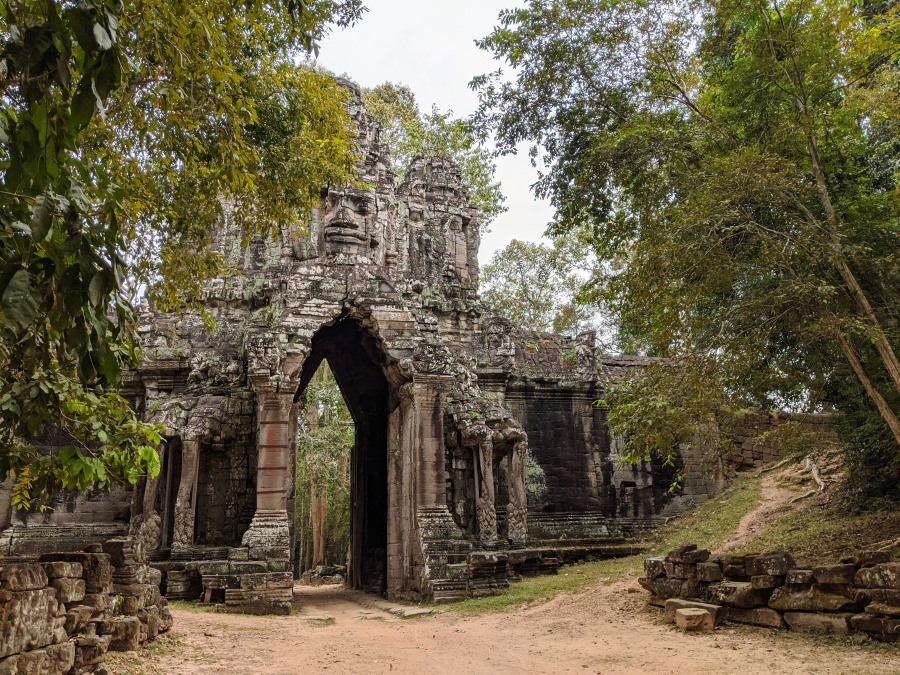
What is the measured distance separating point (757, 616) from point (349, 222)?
9.59 m

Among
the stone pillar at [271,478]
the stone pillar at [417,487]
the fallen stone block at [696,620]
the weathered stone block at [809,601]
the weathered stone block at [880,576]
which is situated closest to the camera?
the weathered stone block at [880,576]

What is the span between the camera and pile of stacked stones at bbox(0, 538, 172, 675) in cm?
457

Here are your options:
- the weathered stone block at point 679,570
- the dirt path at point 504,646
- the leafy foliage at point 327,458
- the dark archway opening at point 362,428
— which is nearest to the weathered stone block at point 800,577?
the dirt path at point 504,646

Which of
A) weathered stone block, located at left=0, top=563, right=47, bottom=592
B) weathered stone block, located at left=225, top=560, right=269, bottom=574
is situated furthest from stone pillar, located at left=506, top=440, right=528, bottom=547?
weathered stone block, located at left=0, top=563, right=47, bottom=592

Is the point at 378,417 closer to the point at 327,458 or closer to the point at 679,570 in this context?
the point at 679,570

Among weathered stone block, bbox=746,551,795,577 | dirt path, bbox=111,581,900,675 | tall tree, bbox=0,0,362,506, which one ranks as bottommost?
dirt path, bbox=111,581,900,675

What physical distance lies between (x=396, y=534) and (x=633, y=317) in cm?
584

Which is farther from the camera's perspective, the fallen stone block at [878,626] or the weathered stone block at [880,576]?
the weathered stone block at [880,576]

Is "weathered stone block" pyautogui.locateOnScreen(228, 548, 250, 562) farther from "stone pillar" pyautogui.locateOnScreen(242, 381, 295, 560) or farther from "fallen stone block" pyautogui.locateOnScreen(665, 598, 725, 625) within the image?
"fallen stone block" pyautogui.locateOnScreen(665, 598, 725, 625)

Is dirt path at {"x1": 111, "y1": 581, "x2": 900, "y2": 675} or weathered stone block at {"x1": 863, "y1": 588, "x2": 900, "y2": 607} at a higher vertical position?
weathered stone block at {"x1": 863, "y1": 588, "x2": 900, "y2": 607}

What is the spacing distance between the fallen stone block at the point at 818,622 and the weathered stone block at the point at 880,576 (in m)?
0.36

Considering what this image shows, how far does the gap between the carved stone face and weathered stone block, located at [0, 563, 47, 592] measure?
8.85 meters

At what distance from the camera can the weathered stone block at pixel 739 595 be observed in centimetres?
745

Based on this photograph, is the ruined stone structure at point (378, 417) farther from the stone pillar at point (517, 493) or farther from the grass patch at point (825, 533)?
the grass patch at point (825, 533)
